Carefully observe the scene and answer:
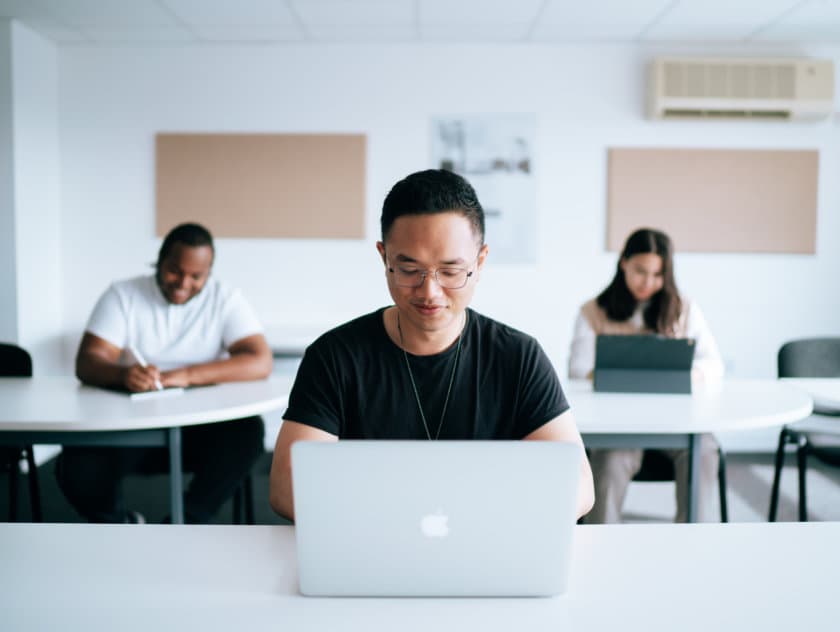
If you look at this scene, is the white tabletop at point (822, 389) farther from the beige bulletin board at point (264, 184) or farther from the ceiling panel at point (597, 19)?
the beige bulletin board at point (264, 184)

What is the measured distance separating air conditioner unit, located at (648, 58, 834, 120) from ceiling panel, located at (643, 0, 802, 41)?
14cm

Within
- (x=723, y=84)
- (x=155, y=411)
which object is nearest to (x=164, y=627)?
(x=155, y=411)

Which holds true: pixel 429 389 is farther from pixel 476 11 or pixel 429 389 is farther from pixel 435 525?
pixel 476 11

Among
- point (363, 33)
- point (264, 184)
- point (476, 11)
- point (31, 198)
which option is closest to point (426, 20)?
point (476, 11)

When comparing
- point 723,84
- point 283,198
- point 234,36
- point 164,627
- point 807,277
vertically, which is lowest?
point 164,627

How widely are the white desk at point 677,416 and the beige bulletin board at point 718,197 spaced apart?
1975mm

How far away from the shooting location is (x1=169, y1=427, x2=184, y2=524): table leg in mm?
2115

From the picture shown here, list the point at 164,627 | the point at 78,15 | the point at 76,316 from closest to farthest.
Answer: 1. the point at 164,627
2. the point at 78,15
3. the point at 76,316

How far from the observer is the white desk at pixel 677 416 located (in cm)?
208

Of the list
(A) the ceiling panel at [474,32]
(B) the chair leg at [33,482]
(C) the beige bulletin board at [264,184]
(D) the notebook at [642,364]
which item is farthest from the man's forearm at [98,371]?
(A) the ceiling panel at [474,32]

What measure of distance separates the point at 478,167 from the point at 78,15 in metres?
2.36

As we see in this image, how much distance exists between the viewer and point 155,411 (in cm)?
210

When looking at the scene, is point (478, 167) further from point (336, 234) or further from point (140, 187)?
point (140, 187)

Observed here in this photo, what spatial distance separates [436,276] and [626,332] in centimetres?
175
